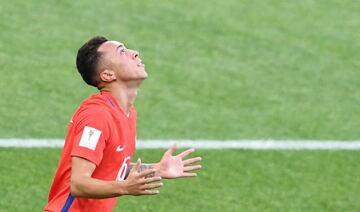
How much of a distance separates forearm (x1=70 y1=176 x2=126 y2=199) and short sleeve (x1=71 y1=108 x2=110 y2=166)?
0.15 m

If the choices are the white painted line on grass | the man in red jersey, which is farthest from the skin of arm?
the white painted line on grass

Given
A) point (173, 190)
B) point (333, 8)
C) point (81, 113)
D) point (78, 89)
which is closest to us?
point (81, 113)

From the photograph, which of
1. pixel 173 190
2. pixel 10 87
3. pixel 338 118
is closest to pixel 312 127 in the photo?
pixel 338 118

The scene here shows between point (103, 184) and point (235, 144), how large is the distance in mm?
3984

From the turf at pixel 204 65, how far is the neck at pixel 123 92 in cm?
325

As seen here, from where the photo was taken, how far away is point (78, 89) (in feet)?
35.0

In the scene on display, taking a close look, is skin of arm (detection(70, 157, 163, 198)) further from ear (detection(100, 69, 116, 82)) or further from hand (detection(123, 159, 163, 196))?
ear (detection(100, 69, 116, 82))

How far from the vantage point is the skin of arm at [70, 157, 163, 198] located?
597 cm

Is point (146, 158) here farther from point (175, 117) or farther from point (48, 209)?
point (48, 209)

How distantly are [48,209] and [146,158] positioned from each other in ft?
9.71

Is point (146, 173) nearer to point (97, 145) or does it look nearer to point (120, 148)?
point (97, 145)

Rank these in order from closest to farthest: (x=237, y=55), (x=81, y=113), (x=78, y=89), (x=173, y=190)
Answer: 1. (x=81, y=113)
2. (x=173, y=190)
3. (x=78, y=89)
4. (x=237, y=55)

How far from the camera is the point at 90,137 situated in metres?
6.24

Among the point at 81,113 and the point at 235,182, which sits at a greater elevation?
the point at 81,113
